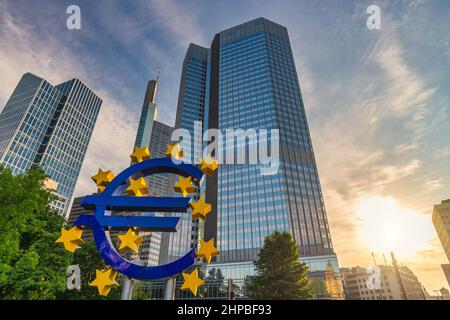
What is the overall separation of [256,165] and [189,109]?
63511 mm

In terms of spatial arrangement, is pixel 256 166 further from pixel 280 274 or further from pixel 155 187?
pixel 155 187

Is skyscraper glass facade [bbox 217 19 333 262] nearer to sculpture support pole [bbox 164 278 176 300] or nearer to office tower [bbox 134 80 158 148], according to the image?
sculpture support pole [bbox 164 278 176 300]

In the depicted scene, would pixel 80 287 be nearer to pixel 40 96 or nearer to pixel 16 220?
pixel 16 220

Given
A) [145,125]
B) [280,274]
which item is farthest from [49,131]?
[280,274]

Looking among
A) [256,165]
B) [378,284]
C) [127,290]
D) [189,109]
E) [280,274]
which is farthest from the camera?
[189,109]

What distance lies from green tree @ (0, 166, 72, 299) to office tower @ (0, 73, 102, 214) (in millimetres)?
97411

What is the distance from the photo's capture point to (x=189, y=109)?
14325cm

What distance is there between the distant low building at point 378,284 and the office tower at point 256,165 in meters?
60.1

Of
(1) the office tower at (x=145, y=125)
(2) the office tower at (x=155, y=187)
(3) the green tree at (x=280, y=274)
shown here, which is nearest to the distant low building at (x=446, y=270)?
(2) the office tower at (x=155, y=187)

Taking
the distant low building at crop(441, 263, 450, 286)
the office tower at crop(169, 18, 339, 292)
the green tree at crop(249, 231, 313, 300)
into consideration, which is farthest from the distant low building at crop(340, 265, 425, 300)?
the green tree at crop(249, 231, 313, 300)

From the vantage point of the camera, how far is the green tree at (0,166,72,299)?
482 inches

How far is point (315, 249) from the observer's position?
81.3 metres

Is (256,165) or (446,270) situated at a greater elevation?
(256,165)
